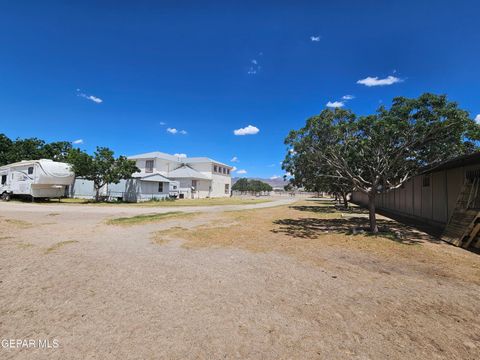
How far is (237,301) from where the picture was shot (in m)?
3.77

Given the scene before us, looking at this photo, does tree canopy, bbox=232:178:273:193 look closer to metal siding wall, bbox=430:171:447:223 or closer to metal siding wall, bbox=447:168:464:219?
metal siding wall, bbox=430:171:447:223

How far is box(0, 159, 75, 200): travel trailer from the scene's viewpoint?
21688 millimetres

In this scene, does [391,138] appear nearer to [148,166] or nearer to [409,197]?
[409,197]

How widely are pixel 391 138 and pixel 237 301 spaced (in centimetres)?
927

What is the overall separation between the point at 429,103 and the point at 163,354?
1110cm

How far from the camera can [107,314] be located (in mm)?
3277

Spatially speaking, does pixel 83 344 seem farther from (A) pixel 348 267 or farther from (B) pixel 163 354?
(A) pixel 348 267

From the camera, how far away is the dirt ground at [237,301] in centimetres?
266

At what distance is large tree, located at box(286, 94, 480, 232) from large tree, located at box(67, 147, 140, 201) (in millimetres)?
18703

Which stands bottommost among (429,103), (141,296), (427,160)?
(141,296)

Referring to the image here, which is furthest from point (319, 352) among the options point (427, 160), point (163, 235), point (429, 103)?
point (427, 160)

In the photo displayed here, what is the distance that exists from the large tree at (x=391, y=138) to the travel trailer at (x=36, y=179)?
21.8 meters

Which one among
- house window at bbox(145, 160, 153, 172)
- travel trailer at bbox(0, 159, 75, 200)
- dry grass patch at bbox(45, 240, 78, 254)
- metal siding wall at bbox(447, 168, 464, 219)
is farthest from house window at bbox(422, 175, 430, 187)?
house window at bbox(145, 160, 153, 172)

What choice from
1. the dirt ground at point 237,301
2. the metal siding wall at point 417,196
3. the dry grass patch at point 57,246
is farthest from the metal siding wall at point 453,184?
the dry grass patch at point 57,246
